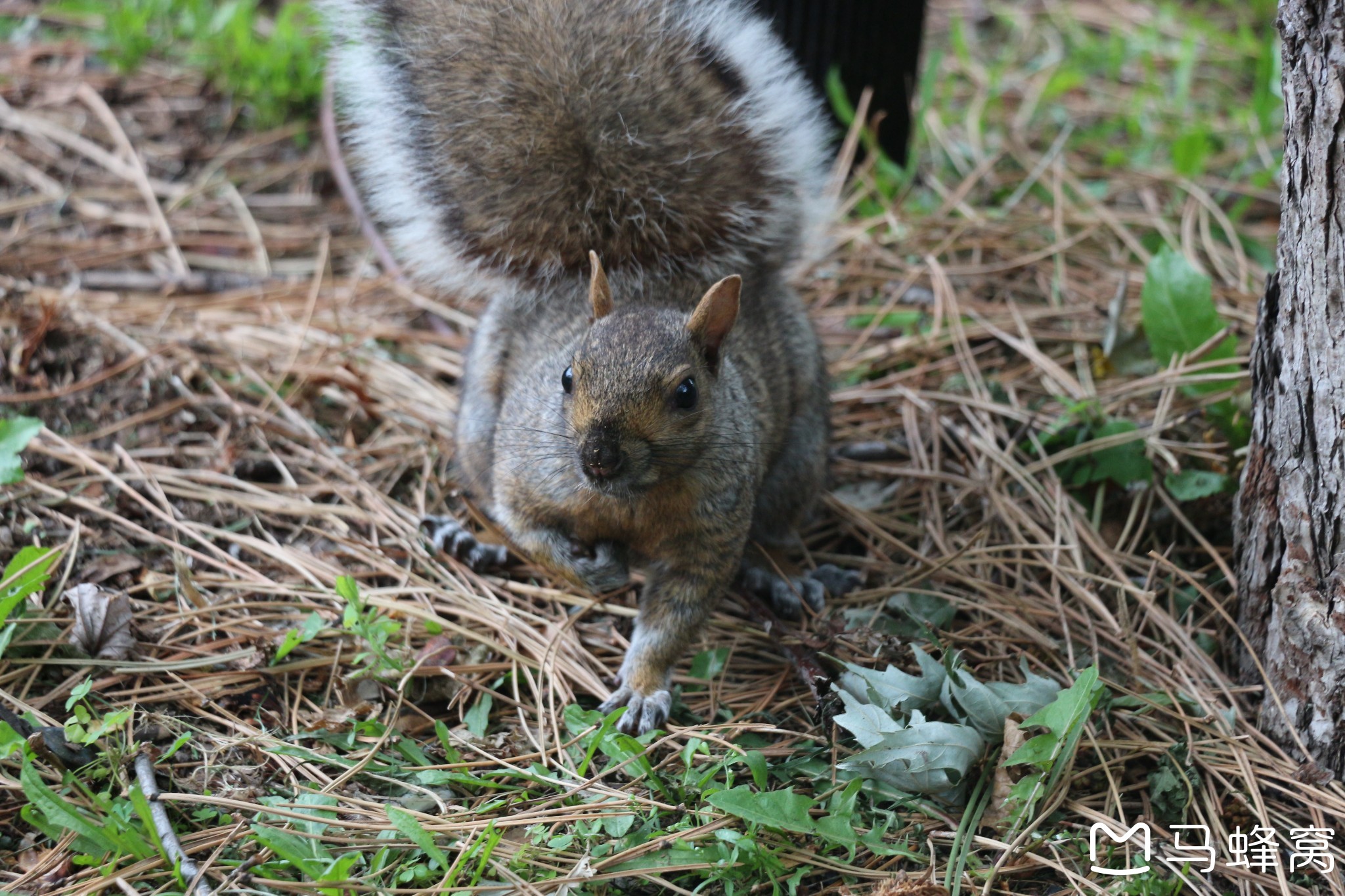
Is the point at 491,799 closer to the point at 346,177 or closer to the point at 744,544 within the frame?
the point at 744,544

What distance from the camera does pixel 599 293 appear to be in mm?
2375

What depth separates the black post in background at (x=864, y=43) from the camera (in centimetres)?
401

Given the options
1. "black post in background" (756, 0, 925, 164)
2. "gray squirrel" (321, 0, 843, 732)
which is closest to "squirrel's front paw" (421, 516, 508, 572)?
"gray squirrel" (321, 0, 843, 732)

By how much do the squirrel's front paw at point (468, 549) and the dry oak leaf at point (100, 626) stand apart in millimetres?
714

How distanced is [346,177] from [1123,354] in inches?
104

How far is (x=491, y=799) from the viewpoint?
212 centimetres

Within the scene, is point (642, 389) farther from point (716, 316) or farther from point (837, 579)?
point (837, 579)

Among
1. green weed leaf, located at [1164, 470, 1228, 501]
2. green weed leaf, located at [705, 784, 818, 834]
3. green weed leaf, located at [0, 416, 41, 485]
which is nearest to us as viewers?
green weed leaf, located at [705, 784, 818, 834]

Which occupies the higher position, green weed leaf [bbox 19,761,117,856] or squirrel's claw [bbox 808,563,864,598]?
green weed leaf [bbox 19,761,117,856]

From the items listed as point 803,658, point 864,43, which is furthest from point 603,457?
point 864,43

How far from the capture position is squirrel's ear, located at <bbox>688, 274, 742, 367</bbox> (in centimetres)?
228

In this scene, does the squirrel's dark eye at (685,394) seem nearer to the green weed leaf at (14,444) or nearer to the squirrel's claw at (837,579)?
the squirrel's claw at (837,579)

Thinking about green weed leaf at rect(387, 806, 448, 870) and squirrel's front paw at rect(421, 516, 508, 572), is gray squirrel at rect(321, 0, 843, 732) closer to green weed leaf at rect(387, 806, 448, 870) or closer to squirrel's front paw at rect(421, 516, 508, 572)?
squirrel's front paw at rect(421, 516, 508, 572)

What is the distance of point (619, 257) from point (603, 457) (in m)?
0.72
